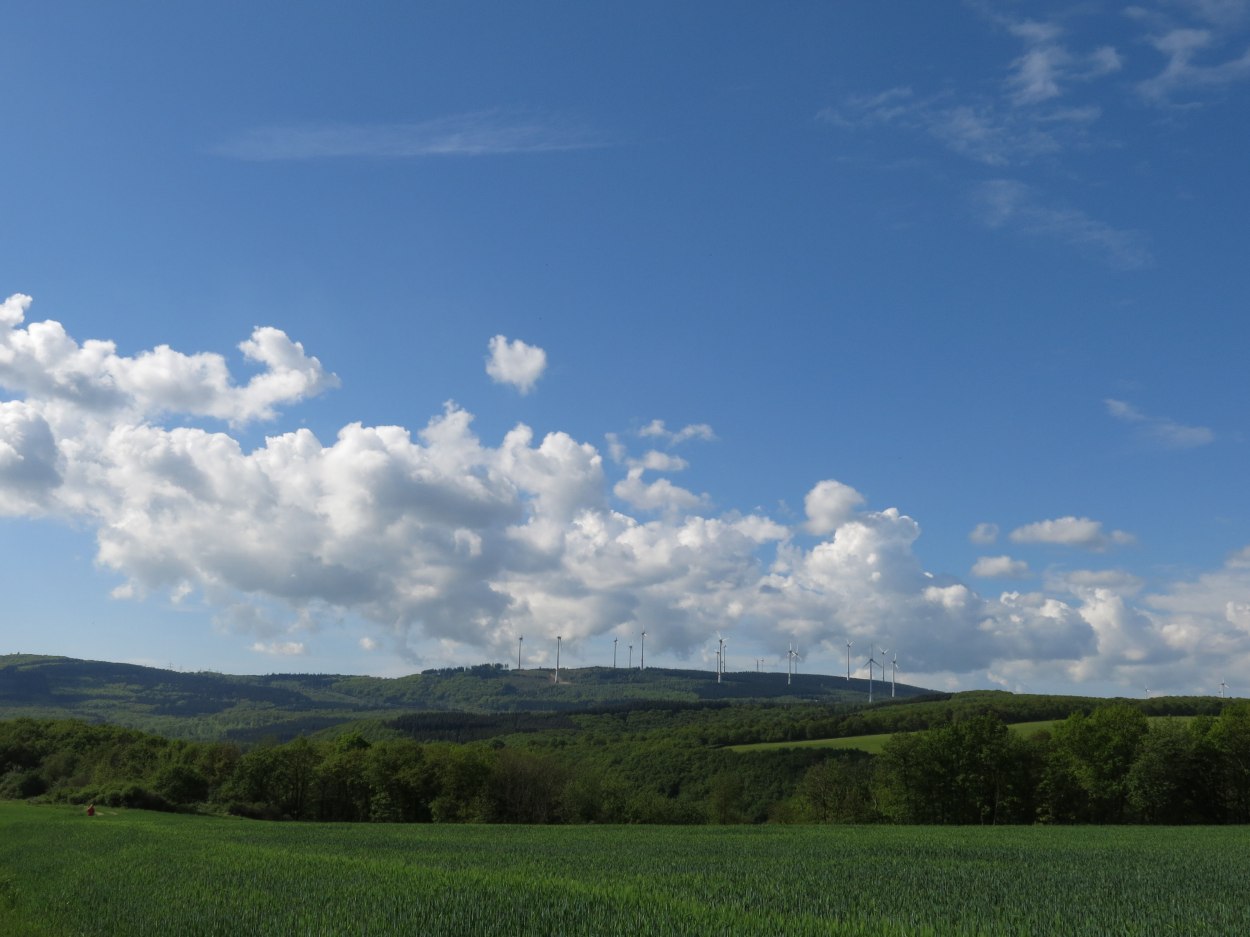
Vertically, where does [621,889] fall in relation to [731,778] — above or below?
above

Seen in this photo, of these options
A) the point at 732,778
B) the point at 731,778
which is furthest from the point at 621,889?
the point at 732,778

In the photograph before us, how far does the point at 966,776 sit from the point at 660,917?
298 feet

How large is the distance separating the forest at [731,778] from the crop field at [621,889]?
46.0 m

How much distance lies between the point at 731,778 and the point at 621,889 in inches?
4649

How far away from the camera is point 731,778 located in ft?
440

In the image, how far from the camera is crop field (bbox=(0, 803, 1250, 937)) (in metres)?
18.5

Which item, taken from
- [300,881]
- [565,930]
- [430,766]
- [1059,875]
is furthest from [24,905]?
[430,766]

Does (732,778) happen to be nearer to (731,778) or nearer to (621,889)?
(731,778)

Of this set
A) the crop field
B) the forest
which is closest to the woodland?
the forest

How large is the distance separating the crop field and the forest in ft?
151

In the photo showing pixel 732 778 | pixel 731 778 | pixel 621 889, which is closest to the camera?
pixel 621 889

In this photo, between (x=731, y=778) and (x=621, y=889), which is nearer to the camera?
(x=621, y=889)

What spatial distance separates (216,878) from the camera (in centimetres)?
2880

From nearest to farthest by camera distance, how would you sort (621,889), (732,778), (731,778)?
1. (621,889)
2. (731,778)
3. (732,778)
